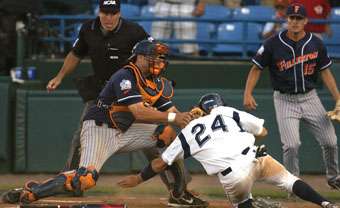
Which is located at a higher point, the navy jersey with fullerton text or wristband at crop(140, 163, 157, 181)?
the navy jersey with fullerton text

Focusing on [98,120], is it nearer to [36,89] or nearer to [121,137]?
[121,137]

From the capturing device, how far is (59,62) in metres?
11.2

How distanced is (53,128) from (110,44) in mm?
2557

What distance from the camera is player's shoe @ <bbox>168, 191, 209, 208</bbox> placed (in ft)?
26.8

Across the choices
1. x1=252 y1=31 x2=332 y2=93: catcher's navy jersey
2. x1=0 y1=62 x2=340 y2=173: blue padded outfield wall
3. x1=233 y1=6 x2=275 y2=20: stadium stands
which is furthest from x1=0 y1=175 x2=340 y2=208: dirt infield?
x1=233 y1=6 x2=275 y2=20: stadium stands

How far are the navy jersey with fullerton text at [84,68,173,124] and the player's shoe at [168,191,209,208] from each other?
0.89 meters

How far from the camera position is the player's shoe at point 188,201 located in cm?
818

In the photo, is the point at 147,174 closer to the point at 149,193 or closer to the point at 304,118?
the point at 149,193

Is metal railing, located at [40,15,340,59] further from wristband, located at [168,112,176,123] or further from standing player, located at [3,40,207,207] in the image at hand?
wristband, located at [168,112,176,123]

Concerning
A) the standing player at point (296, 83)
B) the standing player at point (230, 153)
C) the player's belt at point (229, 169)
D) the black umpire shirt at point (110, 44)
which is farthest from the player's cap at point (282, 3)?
the player's belt at point (229, 169)

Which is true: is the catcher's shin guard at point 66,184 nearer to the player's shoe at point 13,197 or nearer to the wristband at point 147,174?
the wristband at point 147,174

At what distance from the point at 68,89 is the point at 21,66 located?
66 cm

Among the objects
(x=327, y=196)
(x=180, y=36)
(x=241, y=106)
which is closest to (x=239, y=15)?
(x=180, y=36)

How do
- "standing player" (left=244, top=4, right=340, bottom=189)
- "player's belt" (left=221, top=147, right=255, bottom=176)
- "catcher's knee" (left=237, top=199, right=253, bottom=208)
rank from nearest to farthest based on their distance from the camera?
"player's belt" (left=221, top=147, right=255, bottom=176) < "catcher's knee" (left=237, top=199, right=253, bottom=208) < "standing player" (left=244, top=4, right=340, bottom=189)
